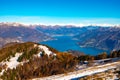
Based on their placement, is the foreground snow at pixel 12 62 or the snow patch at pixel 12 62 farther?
the snow patch at pixel 12 62

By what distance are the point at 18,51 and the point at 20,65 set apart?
2317cm

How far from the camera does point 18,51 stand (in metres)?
138

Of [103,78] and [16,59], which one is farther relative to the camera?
[16,59]

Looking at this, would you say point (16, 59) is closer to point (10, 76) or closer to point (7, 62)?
point (7, 62)

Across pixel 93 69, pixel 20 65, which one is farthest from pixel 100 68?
pixel 20 65

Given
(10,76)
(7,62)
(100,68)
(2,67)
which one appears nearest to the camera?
(100,68)

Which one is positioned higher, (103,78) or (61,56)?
(103,78)

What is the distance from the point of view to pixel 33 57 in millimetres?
129500

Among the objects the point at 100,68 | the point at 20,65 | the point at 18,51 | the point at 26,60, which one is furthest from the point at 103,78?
the point at 18,51

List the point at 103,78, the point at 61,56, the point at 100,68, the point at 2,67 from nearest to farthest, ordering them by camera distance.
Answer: the point at 103,78
the point at 100,68
the point at 2,67
the point at 61,56

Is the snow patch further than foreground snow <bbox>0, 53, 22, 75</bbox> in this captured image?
Yes

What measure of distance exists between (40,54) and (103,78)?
3549 inches

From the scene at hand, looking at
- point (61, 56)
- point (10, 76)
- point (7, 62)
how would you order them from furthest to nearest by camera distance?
point (61, 56) → point (7, 62) → point (10, 76)

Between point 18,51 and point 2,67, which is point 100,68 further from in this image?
point 18,51
